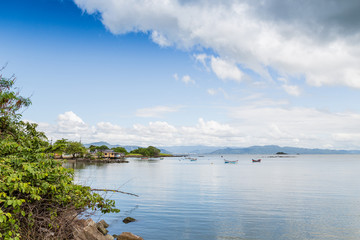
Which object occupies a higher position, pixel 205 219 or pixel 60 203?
pixel 60 203

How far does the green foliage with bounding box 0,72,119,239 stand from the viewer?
9.04 metres

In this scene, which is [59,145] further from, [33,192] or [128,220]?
[128,220]

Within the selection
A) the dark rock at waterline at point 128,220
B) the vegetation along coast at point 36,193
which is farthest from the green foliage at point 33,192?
the dark rock at waterline at point 128,220

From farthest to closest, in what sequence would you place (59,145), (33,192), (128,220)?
1. (128,220)
2. (59,145)
3. (33,192)

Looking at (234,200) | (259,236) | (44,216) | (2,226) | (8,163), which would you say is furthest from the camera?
(234,200)

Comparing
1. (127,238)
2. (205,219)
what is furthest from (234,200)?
(127,238)

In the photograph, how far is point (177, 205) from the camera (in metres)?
35.0

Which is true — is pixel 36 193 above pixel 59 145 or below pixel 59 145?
below

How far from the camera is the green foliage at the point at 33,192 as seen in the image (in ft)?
29.7

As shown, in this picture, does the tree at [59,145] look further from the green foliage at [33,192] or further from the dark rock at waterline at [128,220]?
the dark rock at waterline at [128,220]

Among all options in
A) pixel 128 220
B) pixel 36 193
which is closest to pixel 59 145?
pixel 36 193

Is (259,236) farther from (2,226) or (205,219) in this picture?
(2,226)

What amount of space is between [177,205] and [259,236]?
590 inches

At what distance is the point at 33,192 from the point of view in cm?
930
